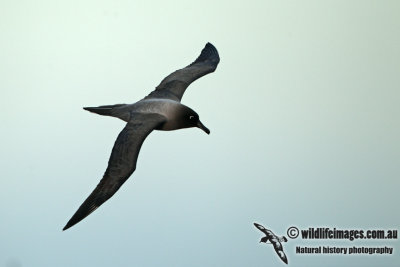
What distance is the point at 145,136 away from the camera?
1049cm

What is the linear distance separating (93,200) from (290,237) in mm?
4030

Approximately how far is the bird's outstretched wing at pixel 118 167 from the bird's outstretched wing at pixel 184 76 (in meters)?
1.46

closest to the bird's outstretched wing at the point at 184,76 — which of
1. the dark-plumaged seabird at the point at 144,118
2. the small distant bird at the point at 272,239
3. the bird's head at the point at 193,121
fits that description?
the dark-plumaged seabird at the point at 144,118

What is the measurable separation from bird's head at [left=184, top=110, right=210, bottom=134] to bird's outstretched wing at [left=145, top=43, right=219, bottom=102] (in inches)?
26.0

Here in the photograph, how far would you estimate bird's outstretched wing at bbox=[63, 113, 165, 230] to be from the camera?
985 cm

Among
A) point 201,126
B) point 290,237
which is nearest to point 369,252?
point 290,237

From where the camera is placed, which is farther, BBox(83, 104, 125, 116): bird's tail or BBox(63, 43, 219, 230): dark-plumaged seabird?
BBox(83, 104, 125, 116): bird's tail

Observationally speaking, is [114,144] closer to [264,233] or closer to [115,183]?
[115,183]

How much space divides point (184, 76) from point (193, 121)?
1.24 m

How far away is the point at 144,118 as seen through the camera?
10906 mm

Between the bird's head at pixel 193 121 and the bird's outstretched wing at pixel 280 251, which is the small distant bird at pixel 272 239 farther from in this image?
the bird's head at pixel 193 121

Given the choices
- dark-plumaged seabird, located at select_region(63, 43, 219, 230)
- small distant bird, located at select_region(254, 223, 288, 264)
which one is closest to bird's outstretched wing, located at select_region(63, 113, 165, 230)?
dark-plumaged seabird, located at select_region(63, 43, 219, 230)

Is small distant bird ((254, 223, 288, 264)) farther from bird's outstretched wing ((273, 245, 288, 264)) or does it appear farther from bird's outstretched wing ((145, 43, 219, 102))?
bird's outstretched wing ((145, 43, 219, 102))

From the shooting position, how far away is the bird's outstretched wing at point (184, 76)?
12.0 metres
